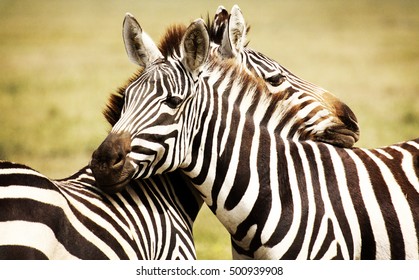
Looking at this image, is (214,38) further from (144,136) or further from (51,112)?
(51,112)

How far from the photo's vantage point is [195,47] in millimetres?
4590

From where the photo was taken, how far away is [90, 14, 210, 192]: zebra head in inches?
168

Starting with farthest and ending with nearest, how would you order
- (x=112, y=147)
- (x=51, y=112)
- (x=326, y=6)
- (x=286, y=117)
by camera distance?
1. (x=326, y=6)
2. (x=51, y=112)
3. (x=286, y=117)
4. (x=112, y=147)

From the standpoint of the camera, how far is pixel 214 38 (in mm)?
5453

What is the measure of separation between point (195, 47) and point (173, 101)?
0.41 meters

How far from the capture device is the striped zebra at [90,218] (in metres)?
3.77

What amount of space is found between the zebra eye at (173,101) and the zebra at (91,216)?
593 mm

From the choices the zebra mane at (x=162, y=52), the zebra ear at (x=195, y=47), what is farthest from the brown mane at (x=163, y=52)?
the zebra ear at (x=195, y=47)

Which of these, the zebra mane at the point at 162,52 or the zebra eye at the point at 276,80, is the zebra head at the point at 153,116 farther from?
the zebra eye at the point at 276,80

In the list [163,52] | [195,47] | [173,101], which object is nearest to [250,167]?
[173,101]

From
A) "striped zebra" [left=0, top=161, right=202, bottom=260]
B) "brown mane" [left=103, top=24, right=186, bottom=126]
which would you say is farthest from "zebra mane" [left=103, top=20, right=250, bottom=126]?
"striped zebra" [left=0, top=161, right=202, bottom=260]

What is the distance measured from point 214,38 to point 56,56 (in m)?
7.39

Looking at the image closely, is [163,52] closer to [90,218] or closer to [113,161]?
[113,161]

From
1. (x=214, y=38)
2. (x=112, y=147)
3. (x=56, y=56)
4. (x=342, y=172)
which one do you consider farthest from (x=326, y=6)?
(x=112, y=147)
